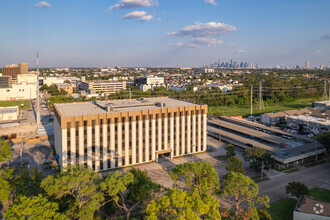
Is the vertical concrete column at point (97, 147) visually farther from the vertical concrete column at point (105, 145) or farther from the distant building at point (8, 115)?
the distant building at point (8, 115)

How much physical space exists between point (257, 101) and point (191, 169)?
8157 cm

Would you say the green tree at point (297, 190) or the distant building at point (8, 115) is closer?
the green tree at point (297, 190)

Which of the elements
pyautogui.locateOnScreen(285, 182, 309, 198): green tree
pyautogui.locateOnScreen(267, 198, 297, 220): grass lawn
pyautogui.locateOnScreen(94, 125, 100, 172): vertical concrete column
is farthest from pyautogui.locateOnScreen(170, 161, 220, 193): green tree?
pyautogui.locateOnScreen(94, 125, 100, 172): vertical concrete column

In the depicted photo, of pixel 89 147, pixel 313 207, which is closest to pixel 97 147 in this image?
pixel 89 147

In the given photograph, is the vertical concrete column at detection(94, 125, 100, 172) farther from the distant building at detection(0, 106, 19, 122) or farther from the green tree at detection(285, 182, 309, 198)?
the distant building at detection(0, 106, 19, 122)

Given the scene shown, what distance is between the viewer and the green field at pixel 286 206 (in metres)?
23.4

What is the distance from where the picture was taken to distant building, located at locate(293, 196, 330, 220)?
20.6 m

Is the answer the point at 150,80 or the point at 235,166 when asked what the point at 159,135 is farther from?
the point at 150,80

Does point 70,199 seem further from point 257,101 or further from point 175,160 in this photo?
point 257,101

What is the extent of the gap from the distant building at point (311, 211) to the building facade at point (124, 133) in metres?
19.5

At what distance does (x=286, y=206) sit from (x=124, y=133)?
21627 millimetres

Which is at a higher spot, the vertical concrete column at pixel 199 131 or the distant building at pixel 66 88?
the distant building at pixel 66 88

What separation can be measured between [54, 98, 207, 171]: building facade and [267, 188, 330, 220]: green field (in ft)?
54.5

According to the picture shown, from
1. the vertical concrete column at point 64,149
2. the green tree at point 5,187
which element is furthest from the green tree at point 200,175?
the vertical concrete column at point 64,149
